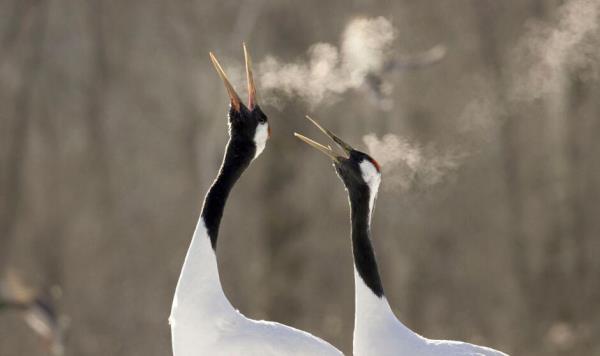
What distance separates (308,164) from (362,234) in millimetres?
6476

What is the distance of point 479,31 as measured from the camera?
11.3 m

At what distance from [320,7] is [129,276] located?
2904 millimetres

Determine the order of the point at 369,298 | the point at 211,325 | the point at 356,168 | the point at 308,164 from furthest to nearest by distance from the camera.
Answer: the point at 308,164, the point at 356,168, the point at 369,298, the point at 211,325

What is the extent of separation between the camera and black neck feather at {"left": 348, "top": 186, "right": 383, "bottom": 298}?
15.7 ft

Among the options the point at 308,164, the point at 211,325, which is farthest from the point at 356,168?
the point at 308,164

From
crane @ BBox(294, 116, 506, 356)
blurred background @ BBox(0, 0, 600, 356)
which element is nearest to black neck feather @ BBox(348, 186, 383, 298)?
crane @ BBox(294, 116, 506, 356)

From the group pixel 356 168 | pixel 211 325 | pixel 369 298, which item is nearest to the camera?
pixel 211 325

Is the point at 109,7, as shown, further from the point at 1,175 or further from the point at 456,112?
the point at 456,112

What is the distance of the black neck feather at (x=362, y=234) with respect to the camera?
4793mm

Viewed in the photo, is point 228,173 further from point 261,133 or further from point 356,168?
point 356,168

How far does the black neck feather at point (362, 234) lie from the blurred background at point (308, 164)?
5933mm

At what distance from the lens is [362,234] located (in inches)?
191

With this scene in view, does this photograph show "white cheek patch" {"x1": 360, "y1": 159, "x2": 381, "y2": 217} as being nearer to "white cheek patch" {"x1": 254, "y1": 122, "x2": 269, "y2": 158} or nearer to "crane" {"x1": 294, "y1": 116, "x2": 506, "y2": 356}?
"crane" {"x1": 294, "y1": 116, "x2": 506, "y2": 356}

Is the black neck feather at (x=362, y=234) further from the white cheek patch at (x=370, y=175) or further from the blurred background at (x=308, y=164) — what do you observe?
the blurred background at (x=308, y=164)
